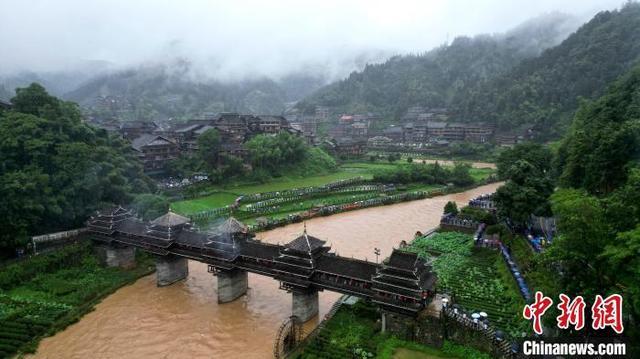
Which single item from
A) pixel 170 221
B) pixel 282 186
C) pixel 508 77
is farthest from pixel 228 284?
pixel 508 77

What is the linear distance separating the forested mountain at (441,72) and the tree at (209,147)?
7764cm

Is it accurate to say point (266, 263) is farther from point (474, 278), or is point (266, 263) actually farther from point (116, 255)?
point (116, 255)

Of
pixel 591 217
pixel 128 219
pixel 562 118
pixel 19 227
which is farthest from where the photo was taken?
pixel 562 118

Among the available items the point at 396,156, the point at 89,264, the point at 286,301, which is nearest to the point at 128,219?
the point at 89,264

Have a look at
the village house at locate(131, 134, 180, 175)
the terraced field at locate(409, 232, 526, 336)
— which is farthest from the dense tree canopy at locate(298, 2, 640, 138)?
the village house at locate(131, 134, 180, 175)

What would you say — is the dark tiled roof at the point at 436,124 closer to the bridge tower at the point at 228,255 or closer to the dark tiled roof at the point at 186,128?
the dark tiled roof at the point at 186,128

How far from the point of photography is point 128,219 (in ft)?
130

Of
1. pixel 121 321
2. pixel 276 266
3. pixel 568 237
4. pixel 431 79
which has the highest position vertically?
pixel 431 79

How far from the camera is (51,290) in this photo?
33.7m

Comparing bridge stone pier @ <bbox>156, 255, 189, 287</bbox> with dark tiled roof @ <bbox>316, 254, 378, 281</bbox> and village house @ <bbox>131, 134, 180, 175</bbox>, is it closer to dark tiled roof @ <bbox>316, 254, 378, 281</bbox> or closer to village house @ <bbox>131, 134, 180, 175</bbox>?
dark tiled roof @ <bbox>316, 254, 378, 281</bbox>

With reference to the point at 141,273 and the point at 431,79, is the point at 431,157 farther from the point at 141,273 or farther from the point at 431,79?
the point at 141,273

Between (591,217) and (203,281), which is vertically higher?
(591,217)

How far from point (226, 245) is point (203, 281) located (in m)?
6.98

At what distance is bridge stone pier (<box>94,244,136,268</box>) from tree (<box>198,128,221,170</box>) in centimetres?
3203
